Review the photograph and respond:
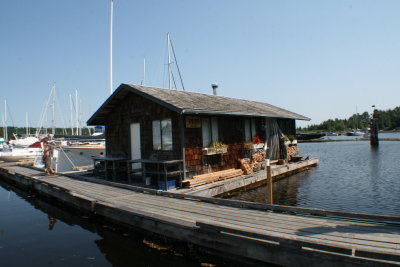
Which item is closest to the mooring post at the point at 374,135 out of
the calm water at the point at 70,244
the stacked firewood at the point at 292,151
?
the stacked firewood at the point at 292,151

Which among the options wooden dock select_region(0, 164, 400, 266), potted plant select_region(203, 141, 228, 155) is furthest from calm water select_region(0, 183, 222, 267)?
potted plant select_region(203, 141, 228, 155)

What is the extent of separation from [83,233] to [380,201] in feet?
35.1

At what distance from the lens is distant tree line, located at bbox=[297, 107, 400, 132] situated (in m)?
134

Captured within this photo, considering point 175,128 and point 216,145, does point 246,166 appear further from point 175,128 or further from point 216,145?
point 175,128

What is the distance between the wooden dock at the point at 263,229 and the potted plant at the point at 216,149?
349 centimetres

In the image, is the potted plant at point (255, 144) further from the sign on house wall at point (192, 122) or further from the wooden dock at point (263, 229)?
the wooden dock at point (263, 229)

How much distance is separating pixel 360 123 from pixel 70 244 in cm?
16924

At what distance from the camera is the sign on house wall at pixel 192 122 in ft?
39.1

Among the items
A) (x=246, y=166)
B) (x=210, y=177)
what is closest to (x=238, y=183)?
(x=210, y=177)

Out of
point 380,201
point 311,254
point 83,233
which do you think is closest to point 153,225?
point 83,233

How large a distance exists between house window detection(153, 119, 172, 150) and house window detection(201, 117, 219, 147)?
158 centimetres

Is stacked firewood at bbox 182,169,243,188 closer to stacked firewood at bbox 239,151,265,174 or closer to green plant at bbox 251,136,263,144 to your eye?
stacked firewood at bbox 239,151,265,174

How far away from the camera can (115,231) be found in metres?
8.51

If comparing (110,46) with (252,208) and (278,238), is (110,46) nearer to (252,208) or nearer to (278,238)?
(252,208)
